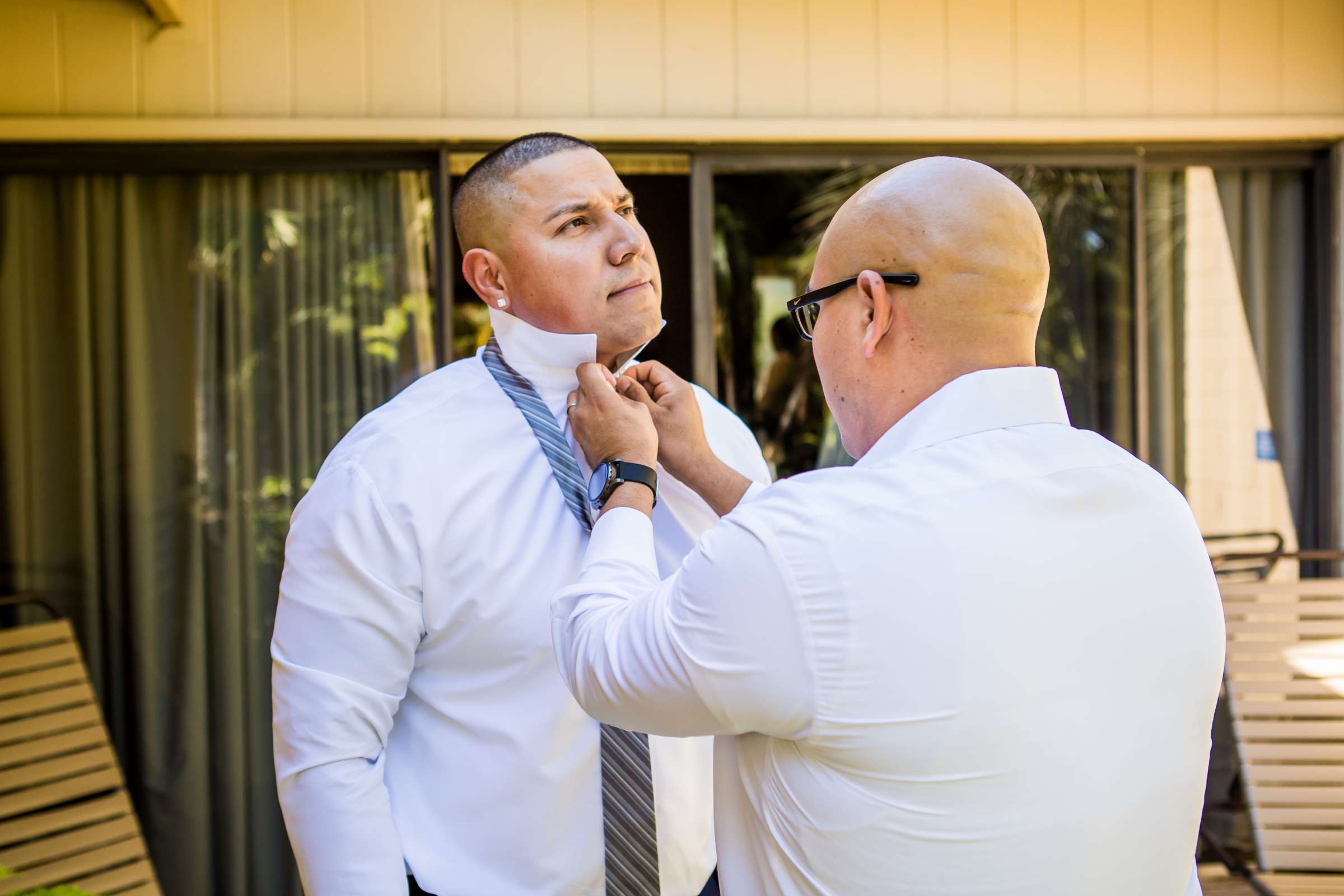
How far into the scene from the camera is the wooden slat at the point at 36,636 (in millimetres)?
3318

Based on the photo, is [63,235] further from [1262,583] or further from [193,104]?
[1262,583]

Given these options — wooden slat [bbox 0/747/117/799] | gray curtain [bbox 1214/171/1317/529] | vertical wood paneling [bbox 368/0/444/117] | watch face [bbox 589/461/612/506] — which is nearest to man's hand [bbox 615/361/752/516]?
watch face [bbox 589/461/612/506]

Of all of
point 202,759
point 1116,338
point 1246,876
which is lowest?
point 1246,876

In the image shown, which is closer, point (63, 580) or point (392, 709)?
point (392, 709)

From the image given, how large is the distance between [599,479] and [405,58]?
248 cm

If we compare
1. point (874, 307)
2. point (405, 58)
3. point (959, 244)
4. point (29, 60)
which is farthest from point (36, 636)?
point (959, 244)

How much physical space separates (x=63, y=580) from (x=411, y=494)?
8.54 ft

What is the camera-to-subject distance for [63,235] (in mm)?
3678

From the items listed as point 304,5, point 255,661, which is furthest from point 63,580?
point 304,5

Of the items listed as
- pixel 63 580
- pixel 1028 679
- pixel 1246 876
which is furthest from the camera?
pixel 63 580

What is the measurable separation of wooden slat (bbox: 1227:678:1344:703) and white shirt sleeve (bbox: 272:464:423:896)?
3075mm

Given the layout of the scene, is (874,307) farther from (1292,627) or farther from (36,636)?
(1292,627)

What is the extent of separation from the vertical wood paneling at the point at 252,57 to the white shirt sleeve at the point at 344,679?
236cm

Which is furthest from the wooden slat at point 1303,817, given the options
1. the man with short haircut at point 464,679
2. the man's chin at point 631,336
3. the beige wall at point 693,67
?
the man's chin at point 631,336
